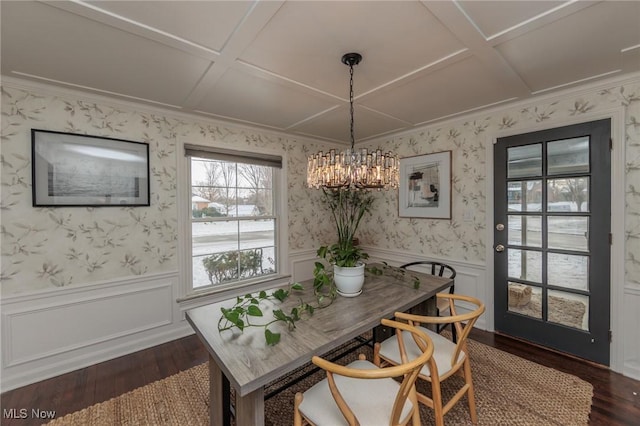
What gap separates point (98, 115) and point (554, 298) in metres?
4.43

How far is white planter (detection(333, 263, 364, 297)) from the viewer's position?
5.90ft

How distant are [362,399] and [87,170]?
107 inches

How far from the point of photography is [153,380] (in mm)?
2084

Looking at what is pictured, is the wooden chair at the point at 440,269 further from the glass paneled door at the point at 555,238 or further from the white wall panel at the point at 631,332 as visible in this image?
the white wall panel at the point at 631,332

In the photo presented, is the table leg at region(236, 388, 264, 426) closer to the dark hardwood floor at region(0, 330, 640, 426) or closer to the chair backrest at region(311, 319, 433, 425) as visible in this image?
the chair backrest at region(311, 319, 433, 425)

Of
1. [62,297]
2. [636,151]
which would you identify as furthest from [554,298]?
[62,297]

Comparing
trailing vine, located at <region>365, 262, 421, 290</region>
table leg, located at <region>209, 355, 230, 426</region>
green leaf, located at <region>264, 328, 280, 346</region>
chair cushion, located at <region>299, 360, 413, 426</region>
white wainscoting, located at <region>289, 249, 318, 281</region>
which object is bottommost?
table leg, located at <region>209, 355, 230, 426</region>

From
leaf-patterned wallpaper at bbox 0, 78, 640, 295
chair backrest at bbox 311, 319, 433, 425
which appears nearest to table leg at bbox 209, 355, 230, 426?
chair backrest at bbox 311, 319, 433, 425

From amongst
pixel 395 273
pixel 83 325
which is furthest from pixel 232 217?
pixel 395 273

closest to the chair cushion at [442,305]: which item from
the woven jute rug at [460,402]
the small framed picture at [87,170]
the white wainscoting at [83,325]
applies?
the woven jute rug at [460,402]

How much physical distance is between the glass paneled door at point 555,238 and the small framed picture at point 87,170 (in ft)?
11.8

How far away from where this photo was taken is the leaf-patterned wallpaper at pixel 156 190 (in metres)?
1.99

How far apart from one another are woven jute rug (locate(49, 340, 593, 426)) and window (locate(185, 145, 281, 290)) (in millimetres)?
1125

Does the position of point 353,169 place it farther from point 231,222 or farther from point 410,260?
point 410,260
